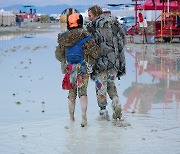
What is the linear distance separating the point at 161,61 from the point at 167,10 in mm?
13956

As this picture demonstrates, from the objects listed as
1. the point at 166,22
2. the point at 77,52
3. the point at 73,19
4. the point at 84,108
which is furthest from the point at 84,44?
the point at 166,22

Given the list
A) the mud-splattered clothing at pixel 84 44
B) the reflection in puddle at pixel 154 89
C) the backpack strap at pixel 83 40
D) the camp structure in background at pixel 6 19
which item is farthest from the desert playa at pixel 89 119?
the camp structure in background at pixel 6 19

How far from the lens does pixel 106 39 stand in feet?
26.5

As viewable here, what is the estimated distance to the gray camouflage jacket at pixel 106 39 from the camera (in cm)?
808

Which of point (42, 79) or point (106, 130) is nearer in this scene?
point (106, 130)

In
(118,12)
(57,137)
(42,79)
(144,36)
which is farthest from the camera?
(118,12)

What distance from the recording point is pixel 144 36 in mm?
31531

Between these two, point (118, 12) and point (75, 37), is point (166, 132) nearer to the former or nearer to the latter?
point (75, 37)

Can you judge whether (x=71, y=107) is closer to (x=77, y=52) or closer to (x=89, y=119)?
(x=89, y=119)

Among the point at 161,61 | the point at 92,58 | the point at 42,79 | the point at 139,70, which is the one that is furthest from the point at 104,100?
the point at 161,61

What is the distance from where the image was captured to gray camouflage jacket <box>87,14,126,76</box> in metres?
8.08

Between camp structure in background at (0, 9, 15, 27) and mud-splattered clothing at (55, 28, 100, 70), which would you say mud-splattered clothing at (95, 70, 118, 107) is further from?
camp structure in background at (0, 9, 15, 27)

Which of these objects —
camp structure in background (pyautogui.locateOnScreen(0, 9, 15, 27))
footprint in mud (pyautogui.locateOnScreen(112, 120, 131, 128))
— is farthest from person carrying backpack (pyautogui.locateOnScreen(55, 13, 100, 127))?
camp structure in background (pyautogui.locateOnScreen(0, 9, 15, 27))

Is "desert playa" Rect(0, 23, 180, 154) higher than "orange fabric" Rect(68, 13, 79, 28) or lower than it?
lower
